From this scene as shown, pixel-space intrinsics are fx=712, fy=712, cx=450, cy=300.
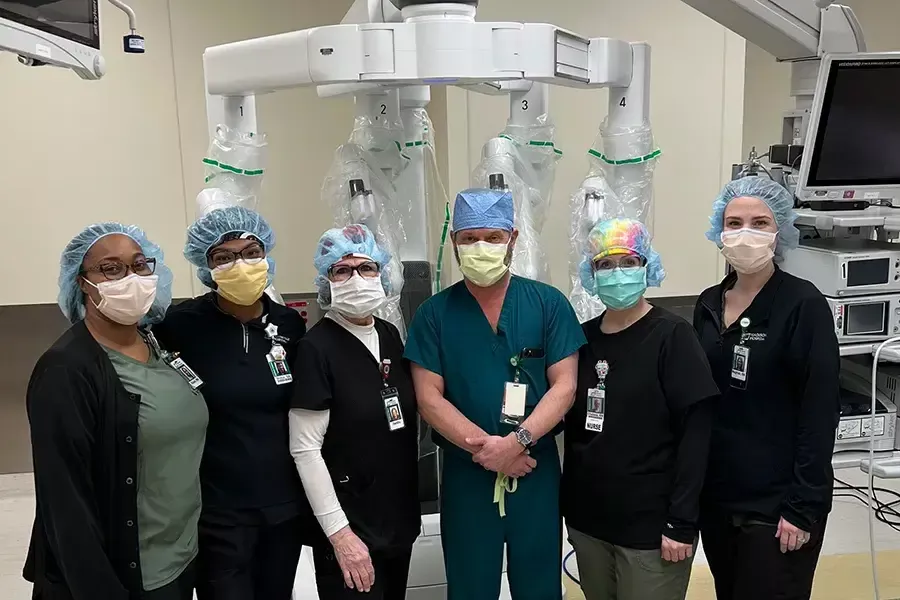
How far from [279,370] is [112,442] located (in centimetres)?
37

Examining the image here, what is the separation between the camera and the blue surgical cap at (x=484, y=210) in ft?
5.27

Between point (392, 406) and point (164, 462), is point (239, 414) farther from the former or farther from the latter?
point (392, 406)

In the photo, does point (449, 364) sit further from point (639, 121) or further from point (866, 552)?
point (866, 552)

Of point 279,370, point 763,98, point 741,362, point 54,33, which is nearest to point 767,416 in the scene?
point 741,362

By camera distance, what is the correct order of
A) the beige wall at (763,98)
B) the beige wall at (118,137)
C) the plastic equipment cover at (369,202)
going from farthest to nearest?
the beige wall at (763,98)
the beige wall at (118,137)
the plastic equipment cover at (369,202)

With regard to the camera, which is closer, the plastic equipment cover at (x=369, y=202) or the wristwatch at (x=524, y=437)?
the wristwatch at (x=524, y=437)

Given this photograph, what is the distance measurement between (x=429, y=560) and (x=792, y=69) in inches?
73.9

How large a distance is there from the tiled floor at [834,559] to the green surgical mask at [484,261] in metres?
1.09

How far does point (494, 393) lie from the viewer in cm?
161

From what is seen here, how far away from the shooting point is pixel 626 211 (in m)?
2.17

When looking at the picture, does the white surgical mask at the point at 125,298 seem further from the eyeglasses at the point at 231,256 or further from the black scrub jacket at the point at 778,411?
the black scrub jacket at the point at 778,411

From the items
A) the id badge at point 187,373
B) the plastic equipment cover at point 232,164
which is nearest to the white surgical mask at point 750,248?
the id badge at point 187,373

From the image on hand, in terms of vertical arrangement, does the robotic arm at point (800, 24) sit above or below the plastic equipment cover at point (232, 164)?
above

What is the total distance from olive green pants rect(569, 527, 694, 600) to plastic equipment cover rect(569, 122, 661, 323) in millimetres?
764
